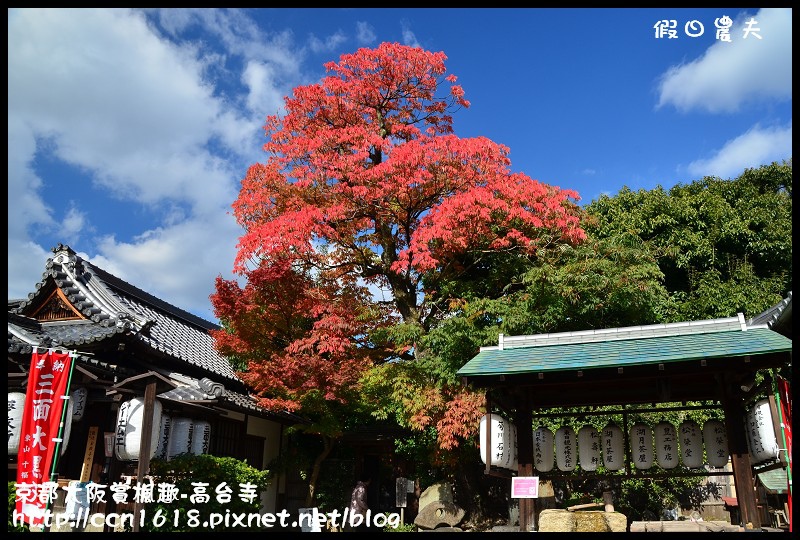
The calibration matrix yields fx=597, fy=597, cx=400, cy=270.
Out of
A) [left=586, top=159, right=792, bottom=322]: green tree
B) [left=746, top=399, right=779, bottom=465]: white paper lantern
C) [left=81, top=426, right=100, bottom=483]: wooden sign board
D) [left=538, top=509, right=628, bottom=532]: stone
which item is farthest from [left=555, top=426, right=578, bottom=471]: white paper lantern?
[left=586, top=159, right=792, bottom=322]: green tree

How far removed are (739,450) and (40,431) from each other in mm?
11404

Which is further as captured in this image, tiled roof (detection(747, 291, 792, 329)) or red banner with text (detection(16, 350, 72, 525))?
tiled roof (detection(747, 291, 792, 329))

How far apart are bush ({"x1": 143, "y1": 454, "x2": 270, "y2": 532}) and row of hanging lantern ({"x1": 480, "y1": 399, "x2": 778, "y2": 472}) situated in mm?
4950

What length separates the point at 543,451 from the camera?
37.4 feet

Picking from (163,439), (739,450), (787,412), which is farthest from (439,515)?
(787,412)

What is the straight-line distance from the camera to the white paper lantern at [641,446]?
11164 millimetres

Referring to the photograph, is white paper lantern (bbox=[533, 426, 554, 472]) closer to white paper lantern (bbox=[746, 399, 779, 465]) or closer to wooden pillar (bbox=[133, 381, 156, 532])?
white paper lantern (bbox=[746, 399, 779, 465])

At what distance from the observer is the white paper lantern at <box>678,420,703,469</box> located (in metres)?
10.9

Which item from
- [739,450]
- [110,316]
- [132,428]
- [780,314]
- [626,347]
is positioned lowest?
[739,450]

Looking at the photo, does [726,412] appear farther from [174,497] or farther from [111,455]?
[111,455]

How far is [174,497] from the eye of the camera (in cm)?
1134

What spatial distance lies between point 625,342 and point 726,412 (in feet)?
6.28

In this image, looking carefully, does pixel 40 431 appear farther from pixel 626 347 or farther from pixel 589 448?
pixel 626 347

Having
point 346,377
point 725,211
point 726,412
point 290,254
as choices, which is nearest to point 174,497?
point 346,377
